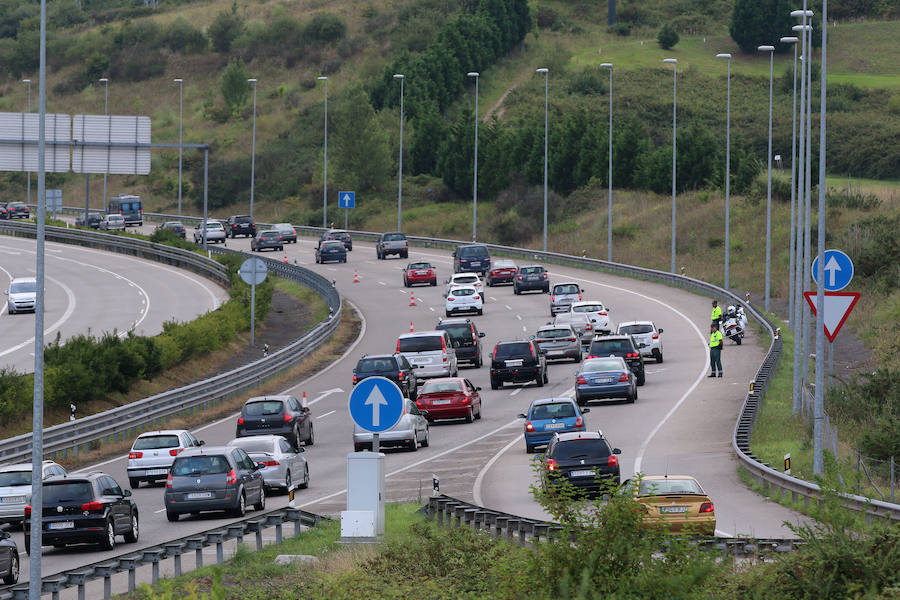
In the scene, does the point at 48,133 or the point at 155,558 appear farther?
the point at 48,133

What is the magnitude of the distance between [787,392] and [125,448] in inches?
751

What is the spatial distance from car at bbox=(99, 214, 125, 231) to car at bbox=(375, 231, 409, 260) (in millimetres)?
24678

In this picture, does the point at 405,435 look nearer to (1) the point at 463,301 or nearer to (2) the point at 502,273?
(1) the point at 463,301

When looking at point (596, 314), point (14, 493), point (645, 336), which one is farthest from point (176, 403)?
point (596, 314)

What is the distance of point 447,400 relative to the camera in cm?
3803

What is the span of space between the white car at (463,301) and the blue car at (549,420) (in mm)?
25831

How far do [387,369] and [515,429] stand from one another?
5.22 metres

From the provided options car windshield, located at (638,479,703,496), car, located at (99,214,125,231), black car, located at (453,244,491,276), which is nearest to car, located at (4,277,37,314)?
black car, located at (453,244,491,276)

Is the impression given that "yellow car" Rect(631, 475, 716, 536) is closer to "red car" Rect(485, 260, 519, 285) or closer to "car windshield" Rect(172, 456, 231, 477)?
"car windshield" Rect(172, 456, 231, 477)

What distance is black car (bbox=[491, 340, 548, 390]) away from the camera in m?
43.0

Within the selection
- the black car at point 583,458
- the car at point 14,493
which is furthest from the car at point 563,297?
the car at point 14,493

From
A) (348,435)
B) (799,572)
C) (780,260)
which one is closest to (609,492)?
(799,572)

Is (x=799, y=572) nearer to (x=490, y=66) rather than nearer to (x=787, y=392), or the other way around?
(x=787, y=392)

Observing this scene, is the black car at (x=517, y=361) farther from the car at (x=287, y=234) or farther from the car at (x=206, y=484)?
the car at (x=287, y=234)
